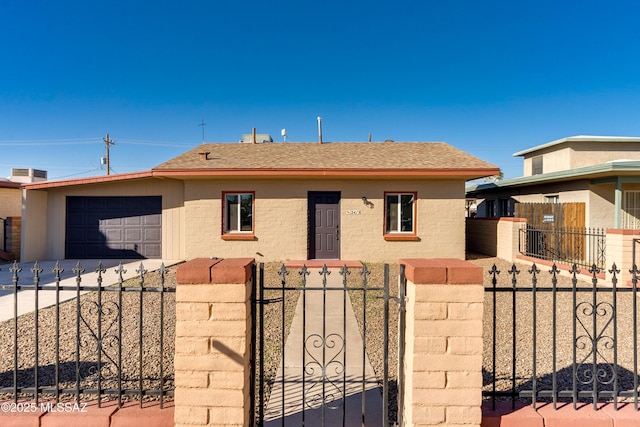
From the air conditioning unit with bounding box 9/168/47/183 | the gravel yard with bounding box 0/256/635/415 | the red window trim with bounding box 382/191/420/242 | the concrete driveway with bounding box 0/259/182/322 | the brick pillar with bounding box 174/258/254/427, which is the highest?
the air conditioning unit with bounding box 9/168/47/183

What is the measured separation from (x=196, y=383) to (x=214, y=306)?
0.58 metres

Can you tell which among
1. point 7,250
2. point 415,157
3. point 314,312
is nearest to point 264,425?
point 314,312

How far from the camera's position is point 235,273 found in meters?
2.39

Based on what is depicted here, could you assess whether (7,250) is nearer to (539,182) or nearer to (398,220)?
(398,220)

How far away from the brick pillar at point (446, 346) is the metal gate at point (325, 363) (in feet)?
0.81

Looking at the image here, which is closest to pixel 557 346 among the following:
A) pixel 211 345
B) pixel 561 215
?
pixel 211 345

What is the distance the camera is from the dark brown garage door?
12562 millimetres

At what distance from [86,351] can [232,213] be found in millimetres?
7892

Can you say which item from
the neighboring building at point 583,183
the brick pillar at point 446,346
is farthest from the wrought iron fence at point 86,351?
the neighboring building at point 583,183

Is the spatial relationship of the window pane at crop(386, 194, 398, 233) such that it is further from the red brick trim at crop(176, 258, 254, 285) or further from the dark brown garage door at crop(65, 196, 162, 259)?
the red brick trim at crop(176, 258, 254, 285)

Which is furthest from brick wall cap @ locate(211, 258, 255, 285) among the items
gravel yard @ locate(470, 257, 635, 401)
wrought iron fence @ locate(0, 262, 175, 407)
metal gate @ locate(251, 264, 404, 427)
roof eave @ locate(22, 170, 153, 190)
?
roof eave @ locate(22, 170, 153, 190)

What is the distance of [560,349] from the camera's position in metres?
4.53

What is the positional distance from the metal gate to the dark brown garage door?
815cm

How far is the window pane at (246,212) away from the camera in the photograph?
1204 centimetres
